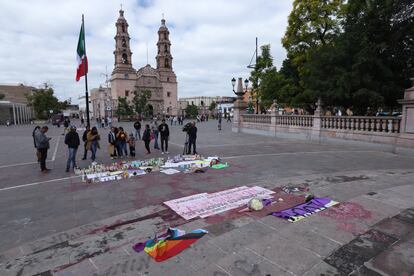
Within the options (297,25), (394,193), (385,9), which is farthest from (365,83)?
(297,25)

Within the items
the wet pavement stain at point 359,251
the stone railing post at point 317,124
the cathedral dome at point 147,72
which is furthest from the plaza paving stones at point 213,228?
the cathedral dome at point 147,72

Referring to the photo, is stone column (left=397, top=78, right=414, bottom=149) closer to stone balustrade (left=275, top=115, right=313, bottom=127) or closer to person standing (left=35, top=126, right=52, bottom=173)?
stone balustrade (left=275, top=115, right=313, bottom=127)

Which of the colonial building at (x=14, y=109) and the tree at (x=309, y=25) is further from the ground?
the tree at (x=309, y=25)

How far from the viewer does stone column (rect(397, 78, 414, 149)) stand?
10383 mm

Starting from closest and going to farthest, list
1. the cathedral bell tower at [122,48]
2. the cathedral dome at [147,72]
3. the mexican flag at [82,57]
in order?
the mexican flag at [82,57], the cathedral bell tower at [122,48], the cathedral dome at [147,72]

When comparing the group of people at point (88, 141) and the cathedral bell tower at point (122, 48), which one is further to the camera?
the cathedral bell tower at point (122, 48)

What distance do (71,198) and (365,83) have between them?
14.6m

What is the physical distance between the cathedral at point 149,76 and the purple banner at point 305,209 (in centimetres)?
8710

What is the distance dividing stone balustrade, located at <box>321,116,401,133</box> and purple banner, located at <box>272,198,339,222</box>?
887 cm

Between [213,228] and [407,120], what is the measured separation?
423 inches

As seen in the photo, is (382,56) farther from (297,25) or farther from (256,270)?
(256,270)

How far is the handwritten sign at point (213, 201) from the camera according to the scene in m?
5.07

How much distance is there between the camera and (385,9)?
12555 mm

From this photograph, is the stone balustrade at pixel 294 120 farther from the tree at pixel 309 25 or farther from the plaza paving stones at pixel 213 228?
the plaza paving stones at pixel 213 228
